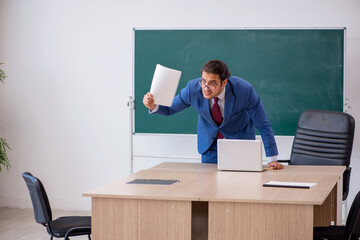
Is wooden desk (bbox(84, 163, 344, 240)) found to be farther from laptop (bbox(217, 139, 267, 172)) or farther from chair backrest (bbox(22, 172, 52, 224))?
laptop (bbox(217, 139, 267, 172))

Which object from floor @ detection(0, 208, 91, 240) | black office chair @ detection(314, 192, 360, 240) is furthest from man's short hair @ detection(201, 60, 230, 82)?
floor @ detection(0, 208, 91, 240)

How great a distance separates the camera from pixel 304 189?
2.78 m

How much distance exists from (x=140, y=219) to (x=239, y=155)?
3.57 ft

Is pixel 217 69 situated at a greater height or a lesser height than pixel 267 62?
lesser

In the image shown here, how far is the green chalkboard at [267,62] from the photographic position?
488 cm

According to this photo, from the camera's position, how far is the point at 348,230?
109 inches

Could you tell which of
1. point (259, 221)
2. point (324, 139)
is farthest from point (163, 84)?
point (324, 139)

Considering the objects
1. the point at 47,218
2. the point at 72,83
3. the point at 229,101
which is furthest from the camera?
the point at 72,83

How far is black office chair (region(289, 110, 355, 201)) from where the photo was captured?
4172 millimetres

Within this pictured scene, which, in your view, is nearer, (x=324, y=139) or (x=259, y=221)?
(x=259, y=221)

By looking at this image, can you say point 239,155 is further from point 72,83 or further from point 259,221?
point 72,83

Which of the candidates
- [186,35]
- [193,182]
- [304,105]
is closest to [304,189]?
[193,182]

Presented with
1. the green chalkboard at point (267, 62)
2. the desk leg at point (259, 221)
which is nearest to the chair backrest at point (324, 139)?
the green chalkboard at point (267, 62)

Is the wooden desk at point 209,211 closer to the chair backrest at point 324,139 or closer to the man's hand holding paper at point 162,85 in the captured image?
the man's hand holding paper at point 162,85
